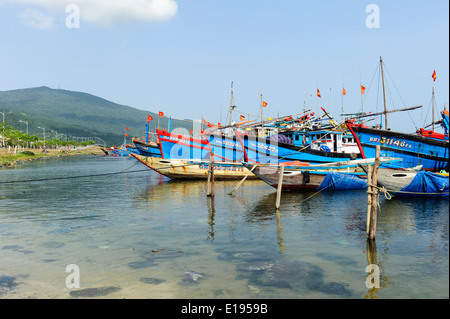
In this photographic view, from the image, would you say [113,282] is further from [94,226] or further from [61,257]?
[94,226]

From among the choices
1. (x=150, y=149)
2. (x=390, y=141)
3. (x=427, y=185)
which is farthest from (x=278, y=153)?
(x=150, y=149)

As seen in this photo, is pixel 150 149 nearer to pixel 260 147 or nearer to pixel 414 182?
pixel 260 147

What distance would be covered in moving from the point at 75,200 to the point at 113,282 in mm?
17241

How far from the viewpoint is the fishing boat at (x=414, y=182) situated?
22766mm

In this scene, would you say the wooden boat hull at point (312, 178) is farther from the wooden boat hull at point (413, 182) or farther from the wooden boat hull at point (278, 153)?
the wooden boat hull at point (278, 153)

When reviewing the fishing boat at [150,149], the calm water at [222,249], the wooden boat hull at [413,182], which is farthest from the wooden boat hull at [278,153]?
the fishing boat at [150,149]

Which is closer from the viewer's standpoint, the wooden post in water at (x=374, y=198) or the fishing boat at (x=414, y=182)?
the wooden post in water at (x=374, y=198)

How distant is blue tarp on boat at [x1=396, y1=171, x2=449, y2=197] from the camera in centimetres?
2270

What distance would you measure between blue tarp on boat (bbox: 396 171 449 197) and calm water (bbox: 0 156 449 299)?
631mm

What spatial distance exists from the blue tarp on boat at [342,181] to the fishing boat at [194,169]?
946cm

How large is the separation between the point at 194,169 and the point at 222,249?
76.7 ft

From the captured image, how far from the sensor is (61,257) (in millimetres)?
12102

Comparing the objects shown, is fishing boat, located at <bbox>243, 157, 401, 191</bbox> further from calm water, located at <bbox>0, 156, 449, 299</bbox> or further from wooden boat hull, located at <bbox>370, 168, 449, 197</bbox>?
calm water, located at <bbox>0, 156, 449, 299</bbox>
